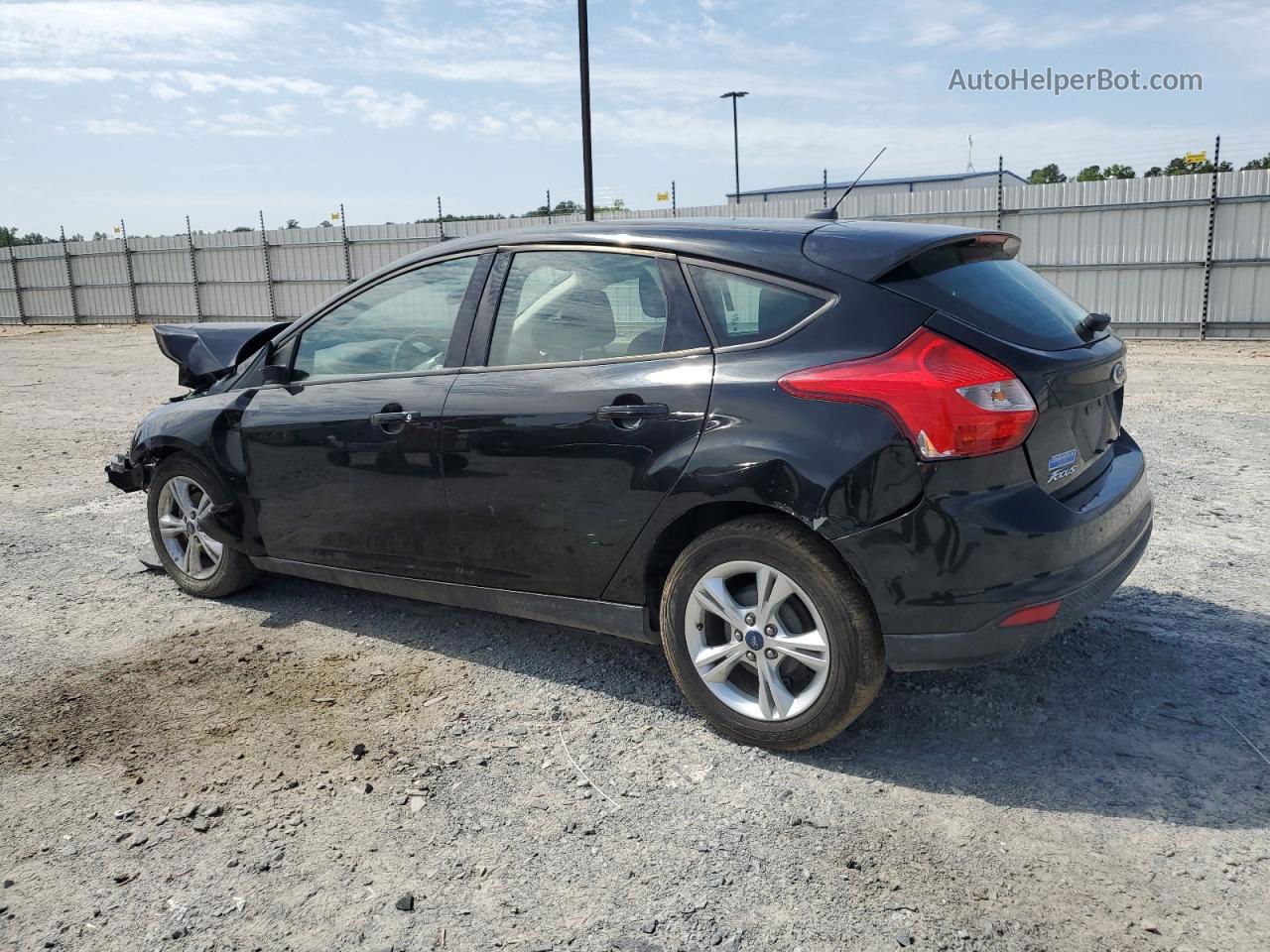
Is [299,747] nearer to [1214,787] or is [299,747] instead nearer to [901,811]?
[901,811]

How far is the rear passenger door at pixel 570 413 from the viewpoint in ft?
10.6

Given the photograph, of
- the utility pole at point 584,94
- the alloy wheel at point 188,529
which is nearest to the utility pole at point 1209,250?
the utility pole at point 584,94

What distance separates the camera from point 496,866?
2656 mm

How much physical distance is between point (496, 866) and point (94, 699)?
2038 millimetres

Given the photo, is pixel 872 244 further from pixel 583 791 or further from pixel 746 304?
pixel 583 791

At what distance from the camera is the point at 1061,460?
2963 mm

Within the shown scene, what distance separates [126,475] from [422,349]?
214 centimetres

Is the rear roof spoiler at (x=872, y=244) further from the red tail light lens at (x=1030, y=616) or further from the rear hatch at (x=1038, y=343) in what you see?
the red tail light lens at (x=1030, y=616)

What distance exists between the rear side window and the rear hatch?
0.95 ft

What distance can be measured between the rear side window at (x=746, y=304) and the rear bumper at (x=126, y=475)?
3.29 m

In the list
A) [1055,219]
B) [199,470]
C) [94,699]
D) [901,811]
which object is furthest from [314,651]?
[1055,219]

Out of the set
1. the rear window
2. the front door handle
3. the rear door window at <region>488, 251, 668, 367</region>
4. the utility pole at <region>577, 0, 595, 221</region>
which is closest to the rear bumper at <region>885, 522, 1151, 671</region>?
the rear window

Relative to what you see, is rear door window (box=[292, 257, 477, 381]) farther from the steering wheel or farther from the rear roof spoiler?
the rear roof spoiler

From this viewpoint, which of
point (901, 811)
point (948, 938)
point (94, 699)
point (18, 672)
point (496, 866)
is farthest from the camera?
point (18, 672)
